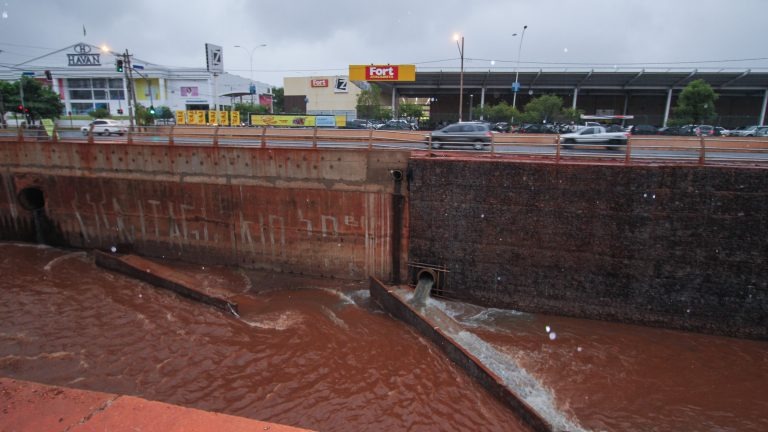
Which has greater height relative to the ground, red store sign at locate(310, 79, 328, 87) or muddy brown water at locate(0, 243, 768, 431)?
red store sign at locate(310, 79, 328, 87)

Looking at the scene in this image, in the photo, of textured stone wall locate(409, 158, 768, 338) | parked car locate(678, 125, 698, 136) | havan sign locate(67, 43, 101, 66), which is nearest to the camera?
textured stone wall locate(409, 158, 768, 338)

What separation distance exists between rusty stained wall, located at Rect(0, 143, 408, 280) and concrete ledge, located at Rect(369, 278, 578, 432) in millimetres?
1758

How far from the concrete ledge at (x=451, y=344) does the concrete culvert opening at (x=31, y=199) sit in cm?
1702

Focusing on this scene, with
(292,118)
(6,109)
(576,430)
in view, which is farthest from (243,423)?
(6,109)

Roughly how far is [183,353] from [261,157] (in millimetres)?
7659

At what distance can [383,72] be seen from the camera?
5519 centimetres

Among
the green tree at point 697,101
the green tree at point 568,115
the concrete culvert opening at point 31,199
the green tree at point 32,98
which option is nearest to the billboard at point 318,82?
the green tree at point 568,115

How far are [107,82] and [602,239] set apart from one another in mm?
94766

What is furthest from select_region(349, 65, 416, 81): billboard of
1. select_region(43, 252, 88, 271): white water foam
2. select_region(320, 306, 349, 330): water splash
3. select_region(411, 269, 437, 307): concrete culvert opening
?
select_region(320, 306, 349, 330): water splash

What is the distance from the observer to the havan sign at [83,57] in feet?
267

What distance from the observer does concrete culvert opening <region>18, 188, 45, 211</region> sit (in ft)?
63.1

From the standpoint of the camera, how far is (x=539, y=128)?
44.5 m

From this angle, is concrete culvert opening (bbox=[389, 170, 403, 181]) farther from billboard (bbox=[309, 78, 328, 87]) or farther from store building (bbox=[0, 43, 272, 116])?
store building (bbox=[0, 43, 272, 116])

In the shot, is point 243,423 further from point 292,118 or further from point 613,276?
point 292,118
